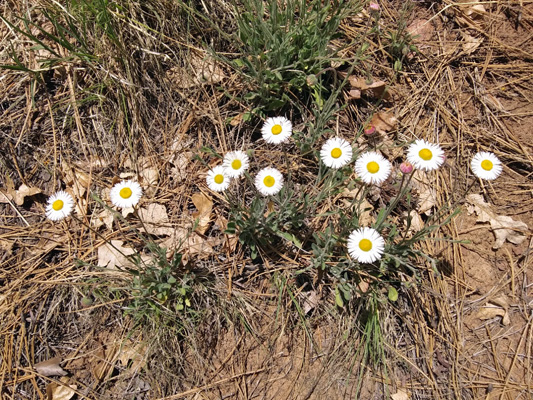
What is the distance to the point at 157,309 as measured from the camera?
1.95m

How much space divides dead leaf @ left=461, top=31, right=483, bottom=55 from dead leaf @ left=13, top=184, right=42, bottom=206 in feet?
8.64

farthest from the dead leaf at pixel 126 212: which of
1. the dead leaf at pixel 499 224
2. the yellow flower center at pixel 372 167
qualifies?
the dead leaf at pixel 499 224

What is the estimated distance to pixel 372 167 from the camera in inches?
71.4

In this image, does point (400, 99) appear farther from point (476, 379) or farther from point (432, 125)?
point (476, 379)

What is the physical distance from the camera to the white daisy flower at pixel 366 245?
177 cm

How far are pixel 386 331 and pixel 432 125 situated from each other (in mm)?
1194

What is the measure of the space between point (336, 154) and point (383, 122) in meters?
0.61

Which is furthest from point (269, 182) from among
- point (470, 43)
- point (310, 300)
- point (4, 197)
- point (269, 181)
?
point (470, 43)

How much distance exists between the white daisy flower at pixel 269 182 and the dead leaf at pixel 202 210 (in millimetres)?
410

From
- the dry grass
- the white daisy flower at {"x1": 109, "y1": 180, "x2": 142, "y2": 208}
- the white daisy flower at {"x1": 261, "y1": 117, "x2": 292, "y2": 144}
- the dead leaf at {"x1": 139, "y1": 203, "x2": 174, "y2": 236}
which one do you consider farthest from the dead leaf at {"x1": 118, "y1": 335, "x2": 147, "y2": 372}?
the white daisy flower at {"x1": 261, "y1": 117, "x2": 292, "y2": 144}

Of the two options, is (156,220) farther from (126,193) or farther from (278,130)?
(278,130)

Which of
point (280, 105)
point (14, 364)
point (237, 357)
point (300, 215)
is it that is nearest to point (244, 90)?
point (280, 105)

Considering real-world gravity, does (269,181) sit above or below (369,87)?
below

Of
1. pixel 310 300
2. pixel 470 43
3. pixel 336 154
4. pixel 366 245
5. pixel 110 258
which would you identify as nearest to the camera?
pixel 366 245
